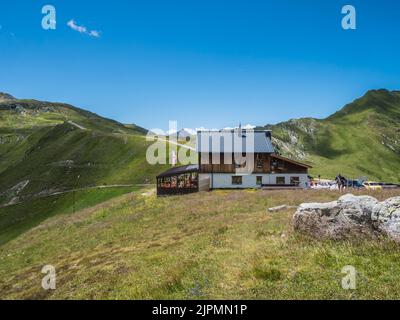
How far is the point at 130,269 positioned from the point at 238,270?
7109 mm

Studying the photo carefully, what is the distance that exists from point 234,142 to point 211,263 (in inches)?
1977

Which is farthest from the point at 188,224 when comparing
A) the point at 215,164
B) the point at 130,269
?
the point at 215,164

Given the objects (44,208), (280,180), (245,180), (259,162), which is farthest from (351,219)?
(44,208)

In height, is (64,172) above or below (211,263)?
above

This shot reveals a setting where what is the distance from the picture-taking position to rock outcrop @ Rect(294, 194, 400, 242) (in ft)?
52.6

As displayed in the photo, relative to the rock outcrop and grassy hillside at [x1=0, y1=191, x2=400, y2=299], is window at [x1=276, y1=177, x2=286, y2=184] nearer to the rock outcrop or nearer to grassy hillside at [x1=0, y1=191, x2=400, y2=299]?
grassy hillside at [x1=0, y1=191, x2=400, y2=299]

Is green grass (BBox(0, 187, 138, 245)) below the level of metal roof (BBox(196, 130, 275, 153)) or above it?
below

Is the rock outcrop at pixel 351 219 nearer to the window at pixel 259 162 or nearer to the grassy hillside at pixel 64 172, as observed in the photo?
the window at pixel 259 162

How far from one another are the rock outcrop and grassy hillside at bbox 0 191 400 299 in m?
0.77

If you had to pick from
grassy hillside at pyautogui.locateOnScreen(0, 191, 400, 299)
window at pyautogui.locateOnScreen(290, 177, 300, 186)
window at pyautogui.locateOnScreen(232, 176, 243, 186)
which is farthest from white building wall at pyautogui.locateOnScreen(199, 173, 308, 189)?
grassy hillside at pyautogui.locateOnScreen(0, 191, 400, 299)

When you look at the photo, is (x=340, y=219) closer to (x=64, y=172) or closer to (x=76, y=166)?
(x=64, y=172)

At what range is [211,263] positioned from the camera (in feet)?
57.7

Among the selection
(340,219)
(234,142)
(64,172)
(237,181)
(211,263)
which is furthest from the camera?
(64,172)
